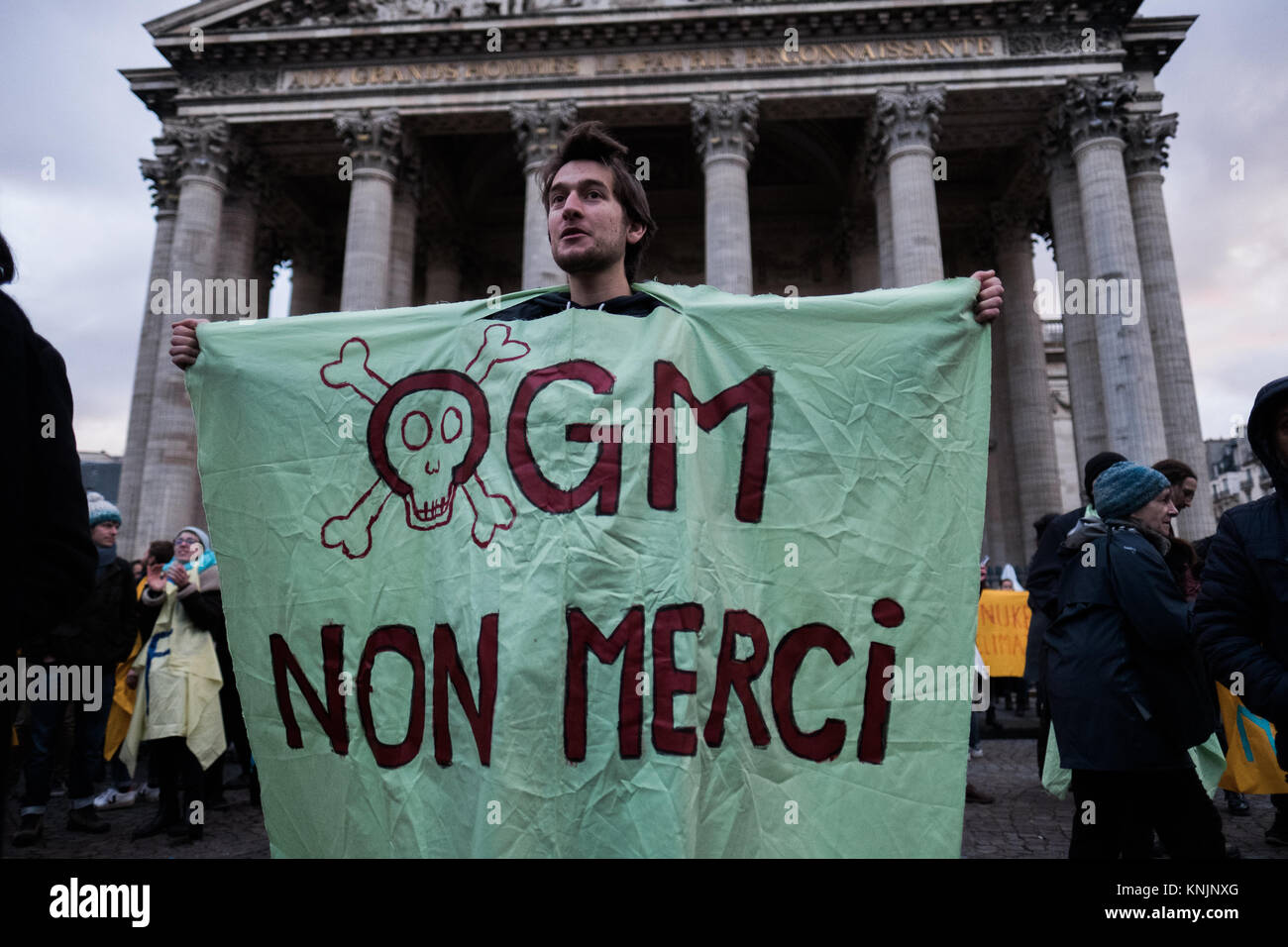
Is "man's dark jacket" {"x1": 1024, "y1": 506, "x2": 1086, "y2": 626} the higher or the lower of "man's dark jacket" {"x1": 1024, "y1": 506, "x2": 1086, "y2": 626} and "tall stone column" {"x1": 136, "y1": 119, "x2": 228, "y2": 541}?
the lower

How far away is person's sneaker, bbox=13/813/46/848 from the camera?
6.04 metres

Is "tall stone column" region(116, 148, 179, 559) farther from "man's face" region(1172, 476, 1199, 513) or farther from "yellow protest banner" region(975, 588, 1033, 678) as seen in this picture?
"man's face" region(1172, 476, 1199, 513)

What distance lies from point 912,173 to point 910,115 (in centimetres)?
161

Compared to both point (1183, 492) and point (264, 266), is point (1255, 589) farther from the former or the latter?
point (264, 266)

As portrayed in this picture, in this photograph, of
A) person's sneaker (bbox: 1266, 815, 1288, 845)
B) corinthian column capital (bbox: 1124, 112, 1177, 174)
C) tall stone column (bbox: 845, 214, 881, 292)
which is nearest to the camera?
person's sneaker (bbox: 1266, 815, 1288, 845)

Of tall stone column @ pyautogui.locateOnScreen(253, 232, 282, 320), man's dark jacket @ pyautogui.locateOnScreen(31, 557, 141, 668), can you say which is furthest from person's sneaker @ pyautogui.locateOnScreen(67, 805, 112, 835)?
tall stone column @ pyautogui.locateOnScreen(253, 232, 282, 320)

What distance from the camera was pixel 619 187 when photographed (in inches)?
108

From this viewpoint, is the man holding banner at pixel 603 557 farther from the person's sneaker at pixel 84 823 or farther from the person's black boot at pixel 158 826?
the person's sneaker at pixel 84 823

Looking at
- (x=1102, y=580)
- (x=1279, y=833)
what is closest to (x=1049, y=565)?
(x=1102, y=580)

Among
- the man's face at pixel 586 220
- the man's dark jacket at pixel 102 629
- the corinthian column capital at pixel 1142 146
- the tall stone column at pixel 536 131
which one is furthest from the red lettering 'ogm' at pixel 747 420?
the corinthian column capital at pixel 1142 146

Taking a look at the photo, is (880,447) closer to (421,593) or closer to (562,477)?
(562,477)

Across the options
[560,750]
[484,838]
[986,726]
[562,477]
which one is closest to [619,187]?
[562,477]

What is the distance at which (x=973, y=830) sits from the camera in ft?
19.9

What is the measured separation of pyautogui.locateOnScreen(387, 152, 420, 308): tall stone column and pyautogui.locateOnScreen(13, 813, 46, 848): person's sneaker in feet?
61.2
